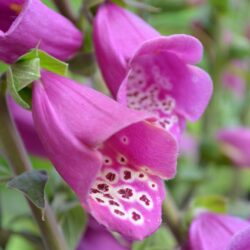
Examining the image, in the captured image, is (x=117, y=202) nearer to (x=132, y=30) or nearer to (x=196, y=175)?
(x=132, y=30)

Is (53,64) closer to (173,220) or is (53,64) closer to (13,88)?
(13,88)

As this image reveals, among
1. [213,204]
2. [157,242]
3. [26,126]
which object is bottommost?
[157,242]

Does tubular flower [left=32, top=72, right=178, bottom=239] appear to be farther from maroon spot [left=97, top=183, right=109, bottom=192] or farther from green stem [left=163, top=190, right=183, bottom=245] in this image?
green stem [left=163, top=190, right=183, bottom=245]

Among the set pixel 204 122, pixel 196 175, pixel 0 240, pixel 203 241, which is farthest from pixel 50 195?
pixel 204 122

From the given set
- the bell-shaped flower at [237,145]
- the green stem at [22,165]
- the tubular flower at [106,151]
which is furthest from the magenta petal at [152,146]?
the bell-shaped flower at [237,145]

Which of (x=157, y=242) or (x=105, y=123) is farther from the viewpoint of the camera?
(x=157, y=242)

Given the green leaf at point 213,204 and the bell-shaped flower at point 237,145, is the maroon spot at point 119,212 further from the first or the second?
the bell-shaped flower at point 237,145

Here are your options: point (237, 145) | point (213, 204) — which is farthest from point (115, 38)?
point (237, 145)

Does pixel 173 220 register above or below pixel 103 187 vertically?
below
